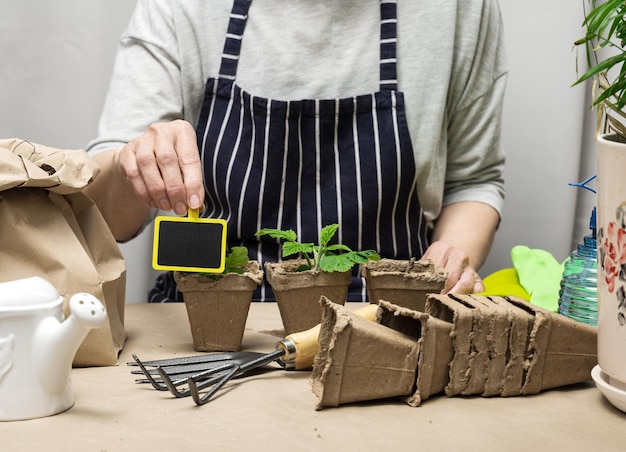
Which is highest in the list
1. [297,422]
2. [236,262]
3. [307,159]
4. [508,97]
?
[508,97]

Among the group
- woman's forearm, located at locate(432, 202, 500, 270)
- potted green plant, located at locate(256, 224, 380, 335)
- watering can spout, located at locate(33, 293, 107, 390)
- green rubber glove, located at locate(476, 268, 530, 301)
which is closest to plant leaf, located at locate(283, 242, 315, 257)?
potted green plant, located at locate(256, 224, 380, 335)

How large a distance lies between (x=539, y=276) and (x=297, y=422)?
587 mm

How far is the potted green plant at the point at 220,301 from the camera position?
84 cm

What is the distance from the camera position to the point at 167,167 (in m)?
0.96

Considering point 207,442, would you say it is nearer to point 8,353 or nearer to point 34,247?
point 8,353

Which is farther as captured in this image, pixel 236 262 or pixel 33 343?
pixel 236 262

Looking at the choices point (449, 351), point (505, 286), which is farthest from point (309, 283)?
point (505, 286)

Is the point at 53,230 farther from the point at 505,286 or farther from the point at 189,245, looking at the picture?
the point at 505,286

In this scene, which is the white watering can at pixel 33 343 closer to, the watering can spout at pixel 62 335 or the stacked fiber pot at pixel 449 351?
the watering can spout at pixel 62 335

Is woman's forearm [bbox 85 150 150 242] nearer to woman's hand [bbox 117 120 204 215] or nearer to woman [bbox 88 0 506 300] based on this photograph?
woman [bbox 88 0 506 300]

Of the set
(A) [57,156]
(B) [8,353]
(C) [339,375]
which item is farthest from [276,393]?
(A) [57,156]

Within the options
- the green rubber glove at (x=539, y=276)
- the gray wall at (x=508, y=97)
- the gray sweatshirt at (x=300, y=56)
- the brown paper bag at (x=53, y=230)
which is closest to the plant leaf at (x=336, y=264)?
the brown paper bag at (x=53, y=230)

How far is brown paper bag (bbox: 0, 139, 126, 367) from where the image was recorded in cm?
78

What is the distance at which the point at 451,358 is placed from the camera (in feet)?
2.36
